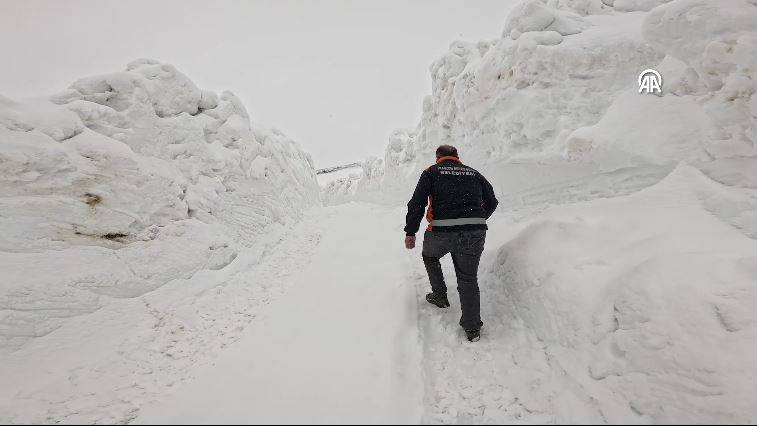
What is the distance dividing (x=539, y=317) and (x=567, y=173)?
351 cm

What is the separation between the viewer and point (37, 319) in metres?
4.25

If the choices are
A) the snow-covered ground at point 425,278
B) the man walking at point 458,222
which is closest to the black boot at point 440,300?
the snow-covered ground at point 425,278

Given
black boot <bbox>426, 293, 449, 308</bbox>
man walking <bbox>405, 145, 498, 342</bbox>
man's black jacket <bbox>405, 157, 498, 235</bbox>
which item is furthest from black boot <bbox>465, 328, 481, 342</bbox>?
man's black jacket <bbox>405, 157, 498, 235</bbox>

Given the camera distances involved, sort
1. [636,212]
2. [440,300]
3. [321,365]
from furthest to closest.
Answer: [440,300] < [636,212] < [321,365]

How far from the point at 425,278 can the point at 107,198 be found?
209 inches

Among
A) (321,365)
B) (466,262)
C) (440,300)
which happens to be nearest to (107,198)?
(321,365)

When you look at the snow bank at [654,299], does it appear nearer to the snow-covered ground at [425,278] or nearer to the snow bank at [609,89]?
the snow-covered ground at [425,278]

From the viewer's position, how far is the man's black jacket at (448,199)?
422 cm

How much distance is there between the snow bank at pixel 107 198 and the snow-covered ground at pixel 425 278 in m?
0.03

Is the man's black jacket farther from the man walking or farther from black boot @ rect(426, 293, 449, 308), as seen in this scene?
black boot @ rect(426, 293, 449, 308)

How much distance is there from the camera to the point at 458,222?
4.18 m

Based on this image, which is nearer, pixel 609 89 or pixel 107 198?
pixel 107 198

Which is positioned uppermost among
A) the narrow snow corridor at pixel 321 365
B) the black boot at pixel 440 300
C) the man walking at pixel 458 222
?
the man walking at pixel 458 222

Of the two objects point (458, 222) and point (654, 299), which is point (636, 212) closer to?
point (654, 299)
